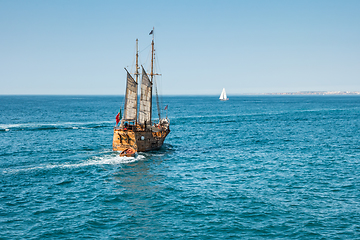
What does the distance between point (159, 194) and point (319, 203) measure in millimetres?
15624

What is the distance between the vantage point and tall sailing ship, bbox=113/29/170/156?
49.8 meters

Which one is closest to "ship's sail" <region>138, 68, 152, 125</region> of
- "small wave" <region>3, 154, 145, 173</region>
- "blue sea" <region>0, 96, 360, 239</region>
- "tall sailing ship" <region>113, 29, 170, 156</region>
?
"tall sailing ship" <region>113, 29, 170, 156</region>

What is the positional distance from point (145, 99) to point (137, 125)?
583 centimetres

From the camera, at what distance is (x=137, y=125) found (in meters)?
52.3

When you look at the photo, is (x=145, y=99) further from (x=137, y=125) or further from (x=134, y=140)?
(x=134, y=140)

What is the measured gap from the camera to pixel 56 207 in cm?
2808

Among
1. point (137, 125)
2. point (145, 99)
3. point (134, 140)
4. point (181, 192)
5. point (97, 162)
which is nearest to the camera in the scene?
point (181, 192)

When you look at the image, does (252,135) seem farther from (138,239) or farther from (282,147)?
(138,239)

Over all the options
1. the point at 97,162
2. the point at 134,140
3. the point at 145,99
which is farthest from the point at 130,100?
the point at 97,162

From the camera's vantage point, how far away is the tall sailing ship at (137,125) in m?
49.8

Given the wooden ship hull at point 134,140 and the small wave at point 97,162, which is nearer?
the small wave at point 97,162

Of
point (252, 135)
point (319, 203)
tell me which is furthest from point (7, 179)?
point (252, 135)

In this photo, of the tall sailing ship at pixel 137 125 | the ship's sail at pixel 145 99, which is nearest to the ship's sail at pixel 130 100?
the tall sailing ship at pixel 137 125

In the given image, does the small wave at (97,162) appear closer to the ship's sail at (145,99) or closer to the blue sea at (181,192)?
the blue sea at (181,192)
